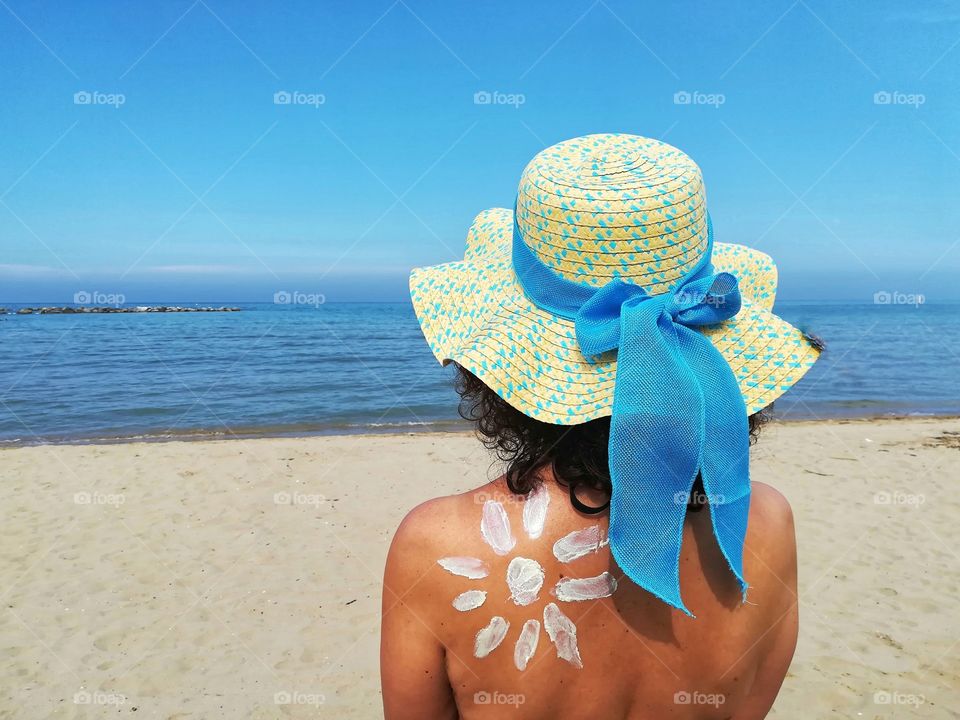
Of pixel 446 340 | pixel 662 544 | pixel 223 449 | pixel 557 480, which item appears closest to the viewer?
pixel 662 544

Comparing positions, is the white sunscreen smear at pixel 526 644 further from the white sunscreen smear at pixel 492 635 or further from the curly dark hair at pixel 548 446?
the curly dark hair at pixel 548 446

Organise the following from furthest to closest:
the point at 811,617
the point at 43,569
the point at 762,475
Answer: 1. the point at 762,475
2. the point at 43,569
3. the point at 811,617

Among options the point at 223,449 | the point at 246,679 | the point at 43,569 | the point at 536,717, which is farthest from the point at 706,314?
the point at 223,449

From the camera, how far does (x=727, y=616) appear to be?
4.08 ft

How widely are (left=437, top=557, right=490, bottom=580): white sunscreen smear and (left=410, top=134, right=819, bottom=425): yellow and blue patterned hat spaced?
0.87 ft

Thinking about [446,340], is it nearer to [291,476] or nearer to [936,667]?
[936,667]

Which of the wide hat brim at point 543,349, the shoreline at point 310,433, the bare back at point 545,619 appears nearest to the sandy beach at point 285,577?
the wide hat brim at point 543,349

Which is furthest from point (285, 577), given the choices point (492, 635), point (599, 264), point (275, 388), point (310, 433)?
point (275, 388)

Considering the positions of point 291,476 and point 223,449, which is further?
point 223,449

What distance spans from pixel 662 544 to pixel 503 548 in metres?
0.26

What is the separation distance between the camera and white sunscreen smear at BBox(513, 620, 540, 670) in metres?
1.19

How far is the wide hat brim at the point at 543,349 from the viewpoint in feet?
3.85

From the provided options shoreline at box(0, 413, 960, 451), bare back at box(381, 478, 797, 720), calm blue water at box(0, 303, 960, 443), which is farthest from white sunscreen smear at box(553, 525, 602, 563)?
calm blue water at box(0, 303, 960, 443)

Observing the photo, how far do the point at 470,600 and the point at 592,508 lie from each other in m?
0.26
